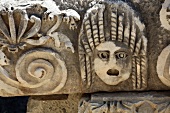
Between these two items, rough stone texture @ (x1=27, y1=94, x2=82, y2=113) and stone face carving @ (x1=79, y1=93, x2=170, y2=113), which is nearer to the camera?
stone face carving @ (x1=79, y1=93, x2=170, y2=113)

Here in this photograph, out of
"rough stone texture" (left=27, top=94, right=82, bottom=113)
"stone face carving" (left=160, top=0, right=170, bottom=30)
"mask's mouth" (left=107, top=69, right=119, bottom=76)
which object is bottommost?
"rough stone texture" (left=27, top=94, right=82, bottom=113)

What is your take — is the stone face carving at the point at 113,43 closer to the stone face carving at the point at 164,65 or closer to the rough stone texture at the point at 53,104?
the stone face carving at the point at 164,65

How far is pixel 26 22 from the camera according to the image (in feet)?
5.69

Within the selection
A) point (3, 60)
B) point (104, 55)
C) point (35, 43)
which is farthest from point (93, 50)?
point (3, 60)

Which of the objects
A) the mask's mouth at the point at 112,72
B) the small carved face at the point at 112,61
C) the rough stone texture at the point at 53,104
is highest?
the small carved face at the point at 112,61

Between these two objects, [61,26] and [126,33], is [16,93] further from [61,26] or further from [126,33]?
[126,33]

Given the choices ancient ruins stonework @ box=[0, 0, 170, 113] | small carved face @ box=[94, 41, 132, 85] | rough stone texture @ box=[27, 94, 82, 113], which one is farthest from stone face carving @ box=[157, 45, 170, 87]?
rough stone texture @ box=[27, 94, 82, 113]

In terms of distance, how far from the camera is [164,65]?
173 centimetres

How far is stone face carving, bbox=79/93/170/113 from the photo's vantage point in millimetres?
1768

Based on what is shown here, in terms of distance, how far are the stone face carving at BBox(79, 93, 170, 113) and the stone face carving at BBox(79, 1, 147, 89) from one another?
0.22 ft

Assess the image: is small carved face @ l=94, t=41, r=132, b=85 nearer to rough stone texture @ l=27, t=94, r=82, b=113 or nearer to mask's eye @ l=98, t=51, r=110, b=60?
mask's eye @ l=98, t=51, r=110, b=60

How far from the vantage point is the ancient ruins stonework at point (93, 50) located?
5.61 ft

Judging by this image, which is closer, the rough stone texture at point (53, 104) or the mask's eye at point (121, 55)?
the mask's eye at point (121, 55)

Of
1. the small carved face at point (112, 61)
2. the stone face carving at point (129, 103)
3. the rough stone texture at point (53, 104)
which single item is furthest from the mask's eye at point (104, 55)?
the rough stone texture at point (53, 104)
